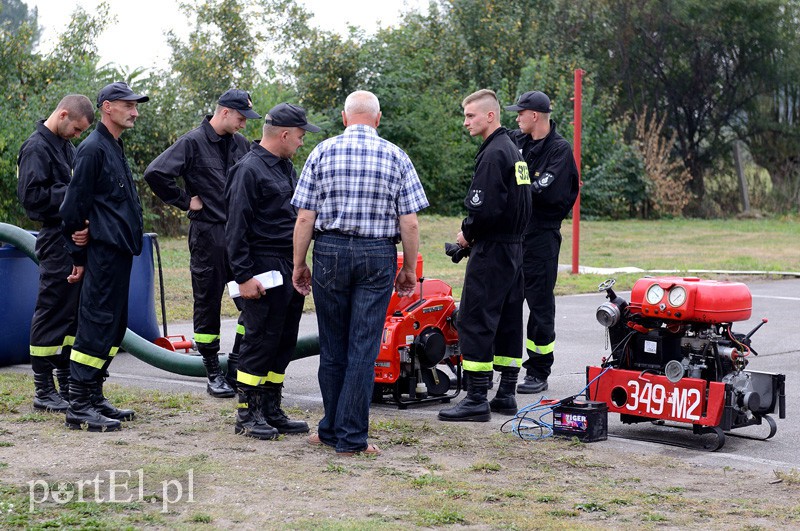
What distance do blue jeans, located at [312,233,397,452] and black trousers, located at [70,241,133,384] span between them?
1.39 metres

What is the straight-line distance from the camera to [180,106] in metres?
23.8

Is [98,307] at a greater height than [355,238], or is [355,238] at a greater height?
[355,238]

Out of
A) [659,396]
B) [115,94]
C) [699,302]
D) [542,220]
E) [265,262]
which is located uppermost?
[115,94]

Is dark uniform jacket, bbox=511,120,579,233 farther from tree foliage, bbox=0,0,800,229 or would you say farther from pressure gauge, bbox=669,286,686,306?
tree foliage, bbox=0,0,800,229

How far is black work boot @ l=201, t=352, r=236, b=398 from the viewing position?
320 inches

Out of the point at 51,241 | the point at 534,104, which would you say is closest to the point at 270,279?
the point at 51,241

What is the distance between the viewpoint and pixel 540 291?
331 inches

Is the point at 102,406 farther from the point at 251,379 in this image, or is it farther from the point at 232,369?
the point at 232,369

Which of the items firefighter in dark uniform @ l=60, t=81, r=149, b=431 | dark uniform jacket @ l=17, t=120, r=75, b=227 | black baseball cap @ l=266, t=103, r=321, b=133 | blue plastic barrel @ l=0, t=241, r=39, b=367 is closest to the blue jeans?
black baseball cap @ l=266, t=103, r=321, b=133

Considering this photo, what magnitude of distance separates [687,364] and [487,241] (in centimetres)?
157

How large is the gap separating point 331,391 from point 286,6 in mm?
33742

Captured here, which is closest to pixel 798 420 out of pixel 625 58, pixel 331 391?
pixel 331 391

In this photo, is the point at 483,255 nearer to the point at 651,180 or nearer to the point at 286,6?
the point at 651,180

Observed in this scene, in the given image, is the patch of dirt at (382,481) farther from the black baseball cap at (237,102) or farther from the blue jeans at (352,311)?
the black baseball cap at (237,102)
